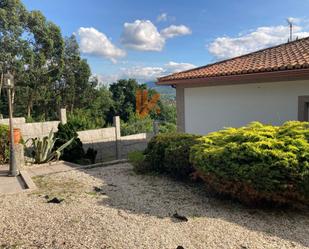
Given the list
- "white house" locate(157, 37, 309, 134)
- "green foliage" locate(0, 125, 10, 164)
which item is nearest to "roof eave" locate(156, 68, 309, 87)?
"white house" locate(157, 37, 309, 134)

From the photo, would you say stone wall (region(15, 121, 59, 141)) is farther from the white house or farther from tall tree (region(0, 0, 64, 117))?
tall tree (region(0, 0, 64, 117))

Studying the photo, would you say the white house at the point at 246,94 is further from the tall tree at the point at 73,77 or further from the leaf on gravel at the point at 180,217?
the tall tree at the point at 73,77

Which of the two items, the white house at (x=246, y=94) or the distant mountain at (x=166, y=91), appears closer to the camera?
the white house at (x=246, y=94)

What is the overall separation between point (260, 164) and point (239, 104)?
4.38m

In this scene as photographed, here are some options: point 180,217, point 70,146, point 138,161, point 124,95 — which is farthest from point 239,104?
point 124,95

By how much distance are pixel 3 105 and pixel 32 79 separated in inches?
114

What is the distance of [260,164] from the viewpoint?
14.9 ft

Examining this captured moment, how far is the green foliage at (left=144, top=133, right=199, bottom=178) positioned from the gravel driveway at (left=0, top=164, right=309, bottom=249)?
1.77ft

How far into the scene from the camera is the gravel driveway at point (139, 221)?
12.1 feet

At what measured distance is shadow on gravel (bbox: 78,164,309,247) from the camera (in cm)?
423

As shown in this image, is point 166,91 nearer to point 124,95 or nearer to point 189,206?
point 124,95

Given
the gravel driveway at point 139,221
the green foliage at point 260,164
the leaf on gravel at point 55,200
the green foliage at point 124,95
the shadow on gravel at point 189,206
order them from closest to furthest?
the gravel driveway at point 139,221
the shadow on gravel at point 189,206
the green foliage at point 260,164
the leaf on gravel at point 55,200
the green foliage at point 124,95

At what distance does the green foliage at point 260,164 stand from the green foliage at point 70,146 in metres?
5.78

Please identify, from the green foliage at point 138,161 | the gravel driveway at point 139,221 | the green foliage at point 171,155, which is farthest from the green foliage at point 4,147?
the green foliage at point 171,155
